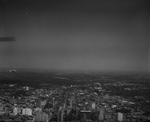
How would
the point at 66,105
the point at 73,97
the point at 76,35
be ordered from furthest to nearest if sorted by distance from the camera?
the point at 76,35, the point at 73,97, the point at 66,105

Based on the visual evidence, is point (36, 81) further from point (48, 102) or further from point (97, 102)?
point (97, 102)

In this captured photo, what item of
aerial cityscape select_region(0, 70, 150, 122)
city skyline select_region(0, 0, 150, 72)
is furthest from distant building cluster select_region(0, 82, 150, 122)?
city skyline select_region(0, 0, 150, 72)

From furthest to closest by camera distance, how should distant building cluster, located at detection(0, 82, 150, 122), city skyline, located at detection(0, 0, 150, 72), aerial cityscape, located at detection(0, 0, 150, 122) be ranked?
city skyline, located at detection(0, 0, 150, 72), aerial cityscape, located at detection(0, 0, 150, 122), distant building cluster, located at detection(0, 82, 150, 122)

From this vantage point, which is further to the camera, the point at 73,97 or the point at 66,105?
the point at 73,97

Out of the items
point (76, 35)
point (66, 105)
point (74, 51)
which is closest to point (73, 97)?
point (66, 105)

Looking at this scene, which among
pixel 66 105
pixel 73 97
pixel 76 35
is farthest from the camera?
pixel 76 35

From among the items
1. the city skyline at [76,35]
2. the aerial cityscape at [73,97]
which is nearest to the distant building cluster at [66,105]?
the aerial cityscape at [73,97]

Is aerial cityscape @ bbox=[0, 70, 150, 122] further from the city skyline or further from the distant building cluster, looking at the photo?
the city skyline

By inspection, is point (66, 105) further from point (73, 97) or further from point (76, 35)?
point (76, 35)

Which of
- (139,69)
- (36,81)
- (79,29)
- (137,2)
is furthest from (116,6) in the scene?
(36,81)

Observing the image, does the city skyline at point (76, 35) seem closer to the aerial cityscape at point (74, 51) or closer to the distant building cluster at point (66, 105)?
the aerial cityscape at point (74, 51)
